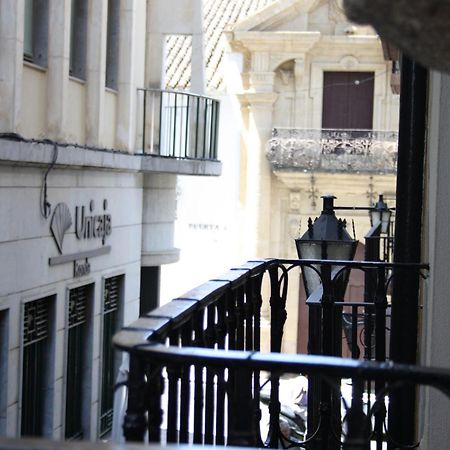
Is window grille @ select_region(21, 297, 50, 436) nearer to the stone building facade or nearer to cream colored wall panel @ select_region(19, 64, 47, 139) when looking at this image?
cream colored wall panel @ select_region(19, 64, 47, 139)

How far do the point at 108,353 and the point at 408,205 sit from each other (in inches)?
378

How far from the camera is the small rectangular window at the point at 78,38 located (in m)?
13.2

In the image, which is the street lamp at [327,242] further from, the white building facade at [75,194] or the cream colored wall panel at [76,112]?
the cream colored wall panel at [76,112]

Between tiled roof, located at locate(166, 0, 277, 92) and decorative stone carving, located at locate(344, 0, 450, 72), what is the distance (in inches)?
969

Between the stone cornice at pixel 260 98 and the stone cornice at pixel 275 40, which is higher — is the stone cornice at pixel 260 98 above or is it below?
below

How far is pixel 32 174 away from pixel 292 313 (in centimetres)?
1613

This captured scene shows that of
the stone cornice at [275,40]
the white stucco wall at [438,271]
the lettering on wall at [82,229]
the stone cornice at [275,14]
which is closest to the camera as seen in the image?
the white stucco wall at [438,271]

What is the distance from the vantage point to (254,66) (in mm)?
26203

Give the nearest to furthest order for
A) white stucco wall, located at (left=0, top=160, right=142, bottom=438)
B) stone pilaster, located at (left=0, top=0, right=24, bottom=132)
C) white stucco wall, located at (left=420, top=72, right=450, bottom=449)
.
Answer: white stucco wall, located at (left=420, top=72, right=450, bottom=449) < stone pilaster, located at (left=0, top=0, right=24, bottom=132) < white stucco wall, located at (left=0, top=160, right=142, bottom=438)

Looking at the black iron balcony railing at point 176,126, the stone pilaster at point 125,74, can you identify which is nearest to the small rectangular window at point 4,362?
the stone pilaster at point 125,74

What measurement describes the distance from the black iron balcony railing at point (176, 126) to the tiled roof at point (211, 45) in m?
10.5

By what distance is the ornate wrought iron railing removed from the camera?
85.1ft

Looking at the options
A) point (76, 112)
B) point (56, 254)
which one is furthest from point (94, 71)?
point (56, 254)

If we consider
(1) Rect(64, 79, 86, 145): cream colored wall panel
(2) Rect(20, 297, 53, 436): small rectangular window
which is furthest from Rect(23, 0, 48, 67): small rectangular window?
(2) Rect(20, 297, 53, 436): small rectangular window
